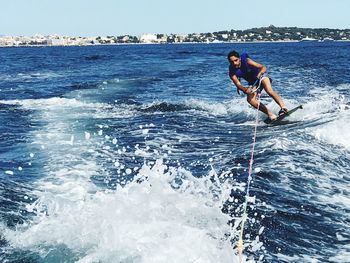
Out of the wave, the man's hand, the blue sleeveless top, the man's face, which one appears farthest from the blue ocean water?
the man's face

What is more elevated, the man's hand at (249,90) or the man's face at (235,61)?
the man's face at (235,61)

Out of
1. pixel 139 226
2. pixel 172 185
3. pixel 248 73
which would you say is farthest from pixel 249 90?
pixel 139 226

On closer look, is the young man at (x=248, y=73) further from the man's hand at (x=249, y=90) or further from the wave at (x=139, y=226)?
the wave at (x=139, y=226)

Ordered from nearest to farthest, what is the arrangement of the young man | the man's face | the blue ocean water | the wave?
the wave
the blue ocean water
the man's face
the young man

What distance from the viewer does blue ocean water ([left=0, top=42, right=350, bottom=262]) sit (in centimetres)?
523

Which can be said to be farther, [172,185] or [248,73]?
[248,73]

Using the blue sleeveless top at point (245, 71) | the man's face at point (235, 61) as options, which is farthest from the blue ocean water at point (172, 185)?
the man's face at point (235, 61)

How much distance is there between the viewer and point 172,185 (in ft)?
23.3

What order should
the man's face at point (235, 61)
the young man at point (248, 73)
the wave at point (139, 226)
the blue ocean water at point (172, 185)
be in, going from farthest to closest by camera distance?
the young man at point (248, 73) < the man's face at point (235, 61) < the blue ocean water at point (172, 185) < the wave at point (139, 226)

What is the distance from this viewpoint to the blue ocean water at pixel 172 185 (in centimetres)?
523

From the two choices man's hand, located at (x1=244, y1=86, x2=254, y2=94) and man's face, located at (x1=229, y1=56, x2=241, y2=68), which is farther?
man's hand, located at (x1=244, y1=86, x2=254, y2=94)

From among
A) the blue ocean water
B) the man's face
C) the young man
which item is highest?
the man's face

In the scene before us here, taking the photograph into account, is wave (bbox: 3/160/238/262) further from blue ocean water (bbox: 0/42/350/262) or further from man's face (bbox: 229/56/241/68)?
man's face (bbox: 229/56/241/68)

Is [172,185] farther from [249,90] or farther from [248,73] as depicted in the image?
[248,73]
